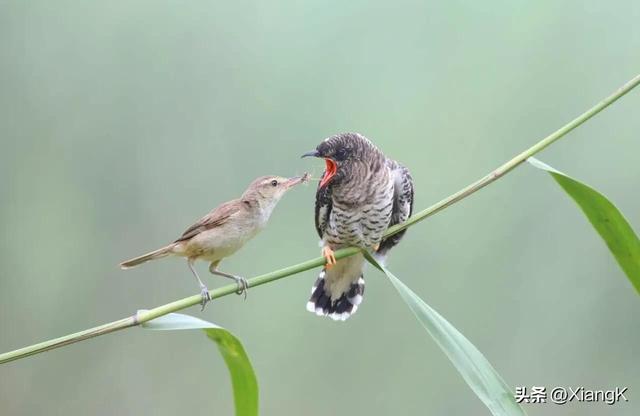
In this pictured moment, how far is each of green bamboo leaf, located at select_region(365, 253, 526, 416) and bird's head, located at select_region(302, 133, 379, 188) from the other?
759 mm

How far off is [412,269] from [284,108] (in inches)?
33.7

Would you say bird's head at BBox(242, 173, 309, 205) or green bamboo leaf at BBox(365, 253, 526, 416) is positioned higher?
bird's head at BBox(242, 173, 309, 205)

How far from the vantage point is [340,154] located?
1.99 m

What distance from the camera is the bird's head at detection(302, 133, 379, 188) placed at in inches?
77.3

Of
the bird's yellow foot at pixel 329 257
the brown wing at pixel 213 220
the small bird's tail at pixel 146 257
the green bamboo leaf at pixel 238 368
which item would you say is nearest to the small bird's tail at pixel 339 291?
the bird's yellow foot at pixel 329 257

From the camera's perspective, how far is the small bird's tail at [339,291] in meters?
2.48

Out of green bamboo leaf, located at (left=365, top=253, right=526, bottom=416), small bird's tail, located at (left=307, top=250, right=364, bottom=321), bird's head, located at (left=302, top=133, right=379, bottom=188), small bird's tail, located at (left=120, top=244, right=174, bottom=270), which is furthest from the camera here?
small bird's tail, located at (left=307, top=250, right=364, bottom=321)

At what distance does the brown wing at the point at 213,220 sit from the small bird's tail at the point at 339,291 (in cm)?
81

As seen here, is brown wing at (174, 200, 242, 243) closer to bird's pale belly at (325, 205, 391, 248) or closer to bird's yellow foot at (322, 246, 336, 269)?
bird's yellow foot at (322, 246, 336, 269)

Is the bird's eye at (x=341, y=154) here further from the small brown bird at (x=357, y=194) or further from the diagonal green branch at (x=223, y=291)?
the diagonal green branch at (x=223, y=291)

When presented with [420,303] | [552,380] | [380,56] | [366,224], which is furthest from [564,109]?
[420,303]

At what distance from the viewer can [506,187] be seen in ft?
10.7

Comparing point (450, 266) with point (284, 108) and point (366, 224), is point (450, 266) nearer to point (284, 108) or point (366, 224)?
point (284, 108)

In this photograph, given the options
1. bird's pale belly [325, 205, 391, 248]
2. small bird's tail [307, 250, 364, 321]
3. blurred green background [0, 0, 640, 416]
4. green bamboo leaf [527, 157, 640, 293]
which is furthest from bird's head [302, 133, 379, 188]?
blurred green background [0, 0, 640, 416]
